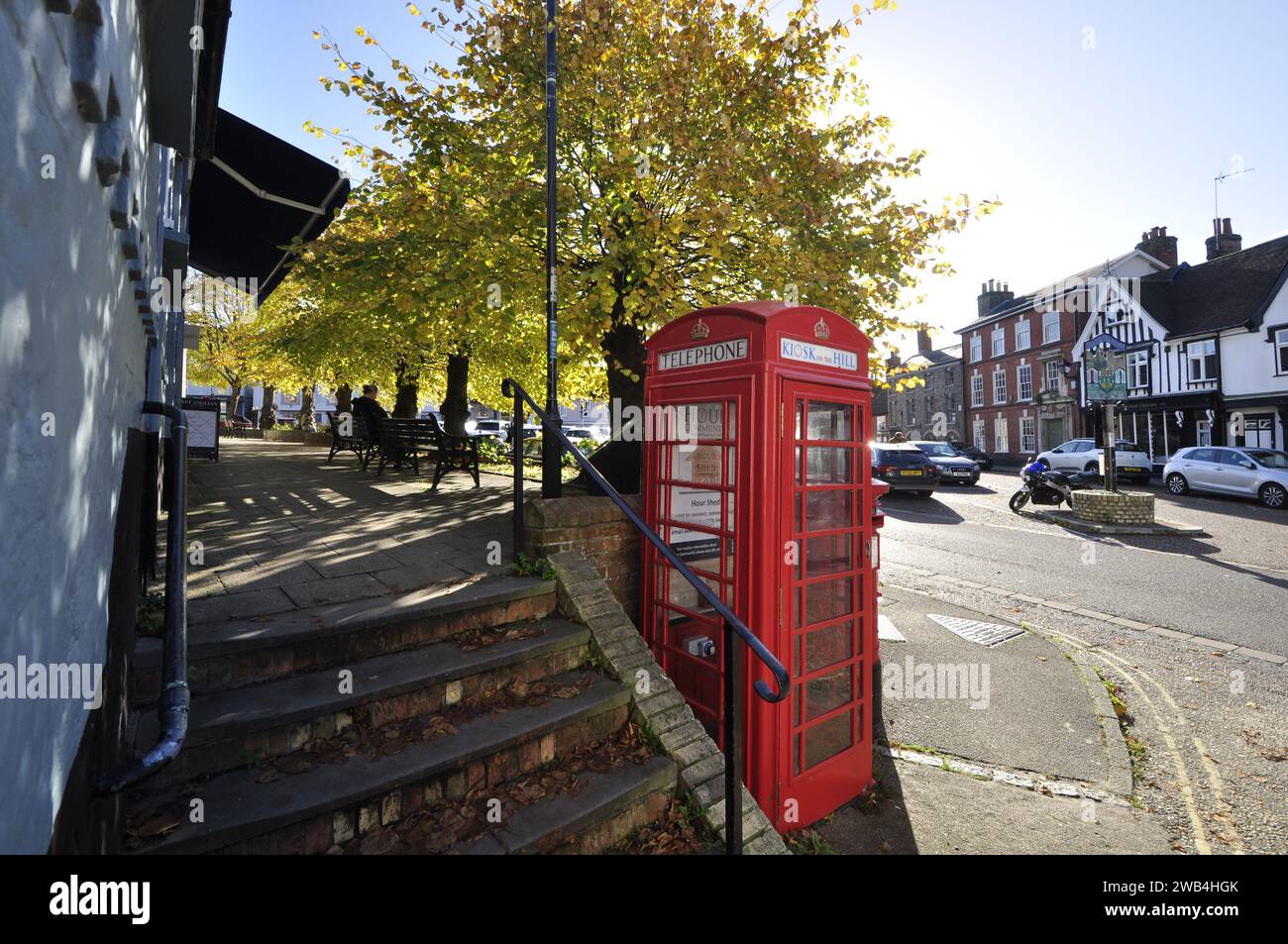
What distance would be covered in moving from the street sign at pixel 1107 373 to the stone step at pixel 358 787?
15.2 meters

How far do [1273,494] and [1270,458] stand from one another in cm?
200

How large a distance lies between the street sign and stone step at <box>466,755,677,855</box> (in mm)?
14865

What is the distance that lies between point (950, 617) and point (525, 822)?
643 cm

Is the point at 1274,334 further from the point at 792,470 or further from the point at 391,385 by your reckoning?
the point at 391,385

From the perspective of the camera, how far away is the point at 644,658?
3902 mm

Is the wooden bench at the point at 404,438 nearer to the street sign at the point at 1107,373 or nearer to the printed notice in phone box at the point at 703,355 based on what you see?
the printed notice in phone box at the point at 703,355

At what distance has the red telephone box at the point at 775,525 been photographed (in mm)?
3635

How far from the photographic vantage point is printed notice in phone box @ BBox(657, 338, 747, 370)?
377cm

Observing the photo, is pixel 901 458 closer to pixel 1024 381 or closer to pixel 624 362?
pixel 624 362

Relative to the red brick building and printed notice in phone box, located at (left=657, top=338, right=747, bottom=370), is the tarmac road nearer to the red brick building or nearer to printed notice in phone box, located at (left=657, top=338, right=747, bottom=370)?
printed notice in phone box, located at (left=657, top=338, right=747, bottom=370)

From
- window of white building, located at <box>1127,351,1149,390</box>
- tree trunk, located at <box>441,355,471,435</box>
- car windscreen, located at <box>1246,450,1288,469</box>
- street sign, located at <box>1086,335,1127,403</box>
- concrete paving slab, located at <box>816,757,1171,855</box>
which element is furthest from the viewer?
window of white building, located at <box>1127,351,1149,390</box>

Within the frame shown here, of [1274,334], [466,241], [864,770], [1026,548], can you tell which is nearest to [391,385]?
[466,241]

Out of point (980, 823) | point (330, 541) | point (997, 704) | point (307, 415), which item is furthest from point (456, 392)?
point (307, 415)

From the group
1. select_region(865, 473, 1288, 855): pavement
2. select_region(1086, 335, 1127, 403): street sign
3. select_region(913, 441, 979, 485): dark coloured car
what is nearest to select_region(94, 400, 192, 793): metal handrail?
select_region(865, 473, 1288, 855): pavement
